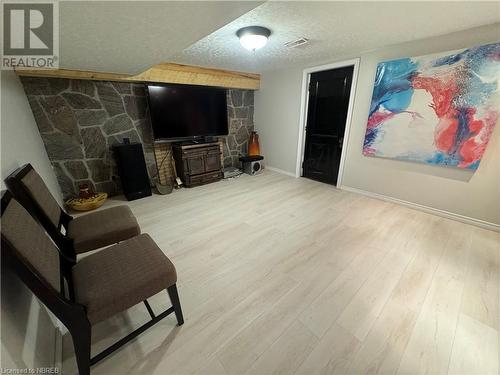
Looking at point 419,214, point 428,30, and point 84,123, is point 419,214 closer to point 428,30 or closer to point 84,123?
point 428,30

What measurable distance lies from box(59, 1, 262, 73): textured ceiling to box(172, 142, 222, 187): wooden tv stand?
5.68 feet

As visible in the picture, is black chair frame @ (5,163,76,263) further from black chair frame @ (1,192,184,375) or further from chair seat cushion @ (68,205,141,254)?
black chair frame @ (1,192,184,375)

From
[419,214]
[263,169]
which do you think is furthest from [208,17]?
[263,169]

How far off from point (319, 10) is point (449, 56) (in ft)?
5.61

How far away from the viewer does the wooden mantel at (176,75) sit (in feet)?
7.92

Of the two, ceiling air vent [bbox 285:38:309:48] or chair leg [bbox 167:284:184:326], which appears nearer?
chair leg [bbox 167:284:184:326]

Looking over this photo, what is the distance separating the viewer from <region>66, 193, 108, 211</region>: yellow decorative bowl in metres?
2.66

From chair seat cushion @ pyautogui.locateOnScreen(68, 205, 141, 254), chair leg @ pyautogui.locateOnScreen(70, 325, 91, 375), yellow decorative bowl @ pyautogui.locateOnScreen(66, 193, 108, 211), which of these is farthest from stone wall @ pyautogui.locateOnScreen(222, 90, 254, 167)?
chair leg @ pyautogui.locateOnScreen(70, 325, 91, 375)

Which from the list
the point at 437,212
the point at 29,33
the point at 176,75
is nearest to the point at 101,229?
the point at 29,33

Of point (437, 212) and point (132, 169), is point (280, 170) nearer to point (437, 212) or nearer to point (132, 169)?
point (437, 212)

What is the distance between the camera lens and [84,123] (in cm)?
282

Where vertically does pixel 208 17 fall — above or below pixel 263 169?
above

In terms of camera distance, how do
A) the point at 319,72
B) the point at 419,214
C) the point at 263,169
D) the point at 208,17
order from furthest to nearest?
1. the point at 263,169
2. the point at 319,72
3. the point at 419,214
4. the point at 208,17

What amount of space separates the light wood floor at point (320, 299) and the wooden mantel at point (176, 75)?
2016mm
